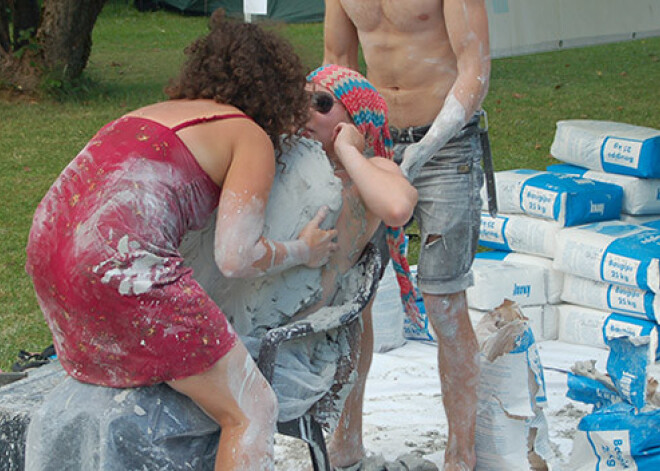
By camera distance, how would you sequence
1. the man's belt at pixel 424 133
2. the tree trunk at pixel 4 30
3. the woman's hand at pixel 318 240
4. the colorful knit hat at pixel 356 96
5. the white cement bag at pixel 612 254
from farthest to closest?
the tree trunk at pixel 4 30 → the white cement bag at pixel 612 254 → the man's belt at pixel 424 133 → the colorful knit hat at pixel 356 96 → the woman's hand at pixel 318 240

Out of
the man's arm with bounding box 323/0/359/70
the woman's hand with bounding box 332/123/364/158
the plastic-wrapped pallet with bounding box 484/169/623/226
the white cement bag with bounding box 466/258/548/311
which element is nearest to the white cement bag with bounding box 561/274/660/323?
the white cement bag with bounding box 466/258/548/311

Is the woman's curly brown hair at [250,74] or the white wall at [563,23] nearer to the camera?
the woman's curly brown hair at [250,74]

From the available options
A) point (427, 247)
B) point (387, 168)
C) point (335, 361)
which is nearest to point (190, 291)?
point (335, 361)

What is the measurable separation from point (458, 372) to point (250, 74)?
51.3 inches

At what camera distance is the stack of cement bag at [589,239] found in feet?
13.4

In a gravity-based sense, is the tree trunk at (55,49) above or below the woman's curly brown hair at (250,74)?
below

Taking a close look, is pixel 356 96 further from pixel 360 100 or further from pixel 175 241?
pixel 175 241

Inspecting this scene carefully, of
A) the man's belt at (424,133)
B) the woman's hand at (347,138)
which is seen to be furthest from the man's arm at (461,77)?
the woman's hand at (347,138)

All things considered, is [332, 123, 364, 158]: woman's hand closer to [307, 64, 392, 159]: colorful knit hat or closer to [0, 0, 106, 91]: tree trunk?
[307, 64, 392, 159]: colorful knit hat

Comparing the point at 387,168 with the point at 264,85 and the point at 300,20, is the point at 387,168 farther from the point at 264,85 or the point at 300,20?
the point at 300,20

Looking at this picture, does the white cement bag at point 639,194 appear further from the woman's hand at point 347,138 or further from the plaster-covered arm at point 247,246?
the plaster-covered arm at point 247,246

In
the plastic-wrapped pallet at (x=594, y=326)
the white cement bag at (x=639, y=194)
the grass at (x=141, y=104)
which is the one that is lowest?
the grass at (x=141, y=104)

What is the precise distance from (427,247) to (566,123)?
209 centimetres

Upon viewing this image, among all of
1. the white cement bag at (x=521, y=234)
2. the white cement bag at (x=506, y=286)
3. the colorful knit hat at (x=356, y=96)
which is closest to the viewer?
the colorful knit hat at (x=356, y=96)
